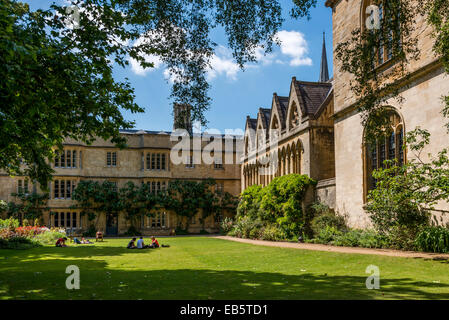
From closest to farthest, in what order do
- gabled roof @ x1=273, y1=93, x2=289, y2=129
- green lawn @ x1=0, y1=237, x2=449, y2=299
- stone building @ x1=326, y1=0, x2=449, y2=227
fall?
green lawn @ x1=0, y1=237, x2=449, y2=299
stone building @ x1=326, y1=0, x2=449, y2=227
gabled roof @ x1=273, y1=93, x2=289, y2=129

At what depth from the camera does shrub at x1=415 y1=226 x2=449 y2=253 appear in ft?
39.0

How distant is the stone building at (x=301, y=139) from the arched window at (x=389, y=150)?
3.26 meters

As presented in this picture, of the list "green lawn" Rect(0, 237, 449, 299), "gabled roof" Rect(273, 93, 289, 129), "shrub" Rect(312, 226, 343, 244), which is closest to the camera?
"green lawn" Rect(0, 237, 449, 299)

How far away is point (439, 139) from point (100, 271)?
11.5 metres

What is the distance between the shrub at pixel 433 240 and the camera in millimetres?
11891

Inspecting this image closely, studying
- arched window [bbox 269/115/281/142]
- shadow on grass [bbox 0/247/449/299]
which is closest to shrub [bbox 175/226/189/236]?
arched window [bbox 269/115/281/142]

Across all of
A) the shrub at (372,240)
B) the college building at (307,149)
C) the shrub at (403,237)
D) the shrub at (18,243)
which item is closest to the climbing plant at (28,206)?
the college building at (307,149)

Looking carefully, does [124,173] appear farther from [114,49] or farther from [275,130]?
[114,49]

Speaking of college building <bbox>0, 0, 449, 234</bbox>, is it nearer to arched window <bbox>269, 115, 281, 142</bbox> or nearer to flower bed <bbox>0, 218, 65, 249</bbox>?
arched window <bbox>269, 115, 281, 142</bbox>

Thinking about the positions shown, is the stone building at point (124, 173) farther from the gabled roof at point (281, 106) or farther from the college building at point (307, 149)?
the gabled roof at point (281, 106)

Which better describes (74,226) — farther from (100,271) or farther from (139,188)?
(100,271)

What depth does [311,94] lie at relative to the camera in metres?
26.7
